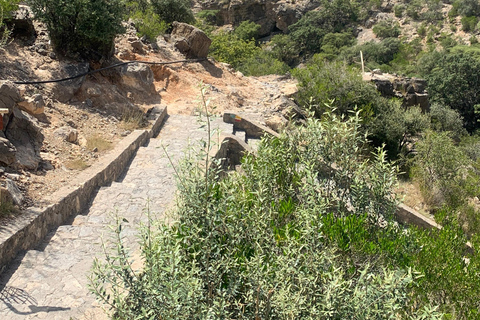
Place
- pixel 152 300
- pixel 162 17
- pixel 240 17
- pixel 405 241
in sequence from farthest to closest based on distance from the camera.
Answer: pixel 240 17 < pixel 162 17 < pixel 405 241 < pixel 152 300

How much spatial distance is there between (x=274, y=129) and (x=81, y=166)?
6.43 meters

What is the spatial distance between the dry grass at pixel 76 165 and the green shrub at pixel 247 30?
3888cm

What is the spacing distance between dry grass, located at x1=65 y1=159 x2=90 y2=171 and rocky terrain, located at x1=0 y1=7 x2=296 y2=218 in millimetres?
17

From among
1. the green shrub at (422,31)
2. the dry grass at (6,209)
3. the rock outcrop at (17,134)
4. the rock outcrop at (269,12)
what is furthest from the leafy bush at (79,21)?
the rock outcrop at (269,12)

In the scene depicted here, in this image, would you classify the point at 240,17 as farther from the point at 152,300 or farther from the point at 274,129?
the point at 152,300

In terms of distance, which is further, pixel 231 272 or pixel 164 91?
pixel 164 91

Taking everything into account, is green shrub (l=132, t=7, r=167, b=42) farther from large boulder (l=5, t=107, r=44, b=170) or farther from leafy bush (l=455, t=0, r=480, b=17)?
leafy bush (l=455, t=0, r=480, b=17)

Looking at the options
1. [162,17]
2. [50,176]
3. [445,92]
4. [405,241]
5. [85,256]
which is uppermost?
[162,17]

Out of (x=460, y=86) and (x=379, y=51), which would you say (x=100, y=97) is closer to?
(x=460, y=86)

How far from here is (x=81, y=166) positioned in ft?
24.2

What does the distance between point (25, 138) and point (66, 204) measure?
2.02 m

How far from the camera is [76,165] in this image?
289 inches

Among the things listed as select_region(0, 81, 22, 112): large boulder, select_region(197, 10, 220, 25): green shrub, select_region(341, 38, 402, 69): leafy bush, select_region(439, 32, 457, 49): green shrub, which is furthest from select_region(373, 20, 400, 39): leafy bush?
select_region(0, 81, 22, 112): large boulder

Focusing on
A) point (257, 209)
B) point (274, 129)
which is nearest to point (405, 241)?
point (257, 209)
